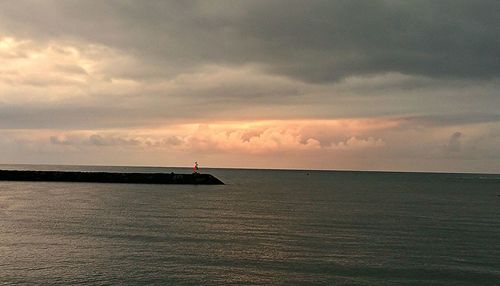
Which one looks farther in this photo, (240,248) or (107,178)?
(107,178)

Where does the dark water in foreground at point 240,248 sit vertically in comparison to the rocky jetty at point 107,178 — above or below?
below

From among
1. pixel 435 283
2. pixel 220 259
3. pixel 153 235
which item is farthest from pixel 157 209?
pixel 435 283

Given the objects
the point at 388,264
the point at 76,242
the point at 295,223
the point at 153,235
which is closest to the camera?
the point at 388,264

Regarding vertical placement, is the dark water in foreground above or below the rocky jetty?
below

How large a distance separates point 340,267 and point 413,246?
1108 cm

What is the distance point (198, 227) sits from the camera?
4472 cm

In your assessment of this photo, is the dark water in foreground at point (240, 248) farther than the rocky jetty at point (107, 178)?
No

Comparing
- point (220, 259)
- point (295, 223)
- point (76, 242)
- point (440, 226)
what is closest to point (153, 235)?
point (76, 242)

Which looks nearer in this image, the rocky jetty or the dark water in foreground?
the dark water in foreground

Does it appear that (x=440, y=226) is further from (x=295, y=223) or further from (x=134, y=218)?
(x=134, y=218)

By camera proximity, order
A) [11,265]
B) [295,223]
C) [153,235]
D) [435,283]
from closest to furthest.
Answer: [435,283] → [11,265] → [153,235] → [295,223]

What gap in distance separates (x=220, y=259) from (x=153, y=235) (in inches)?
423

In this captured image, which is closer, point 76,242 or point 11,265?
point 11,265

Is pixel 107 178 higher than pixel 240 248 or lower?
higher
